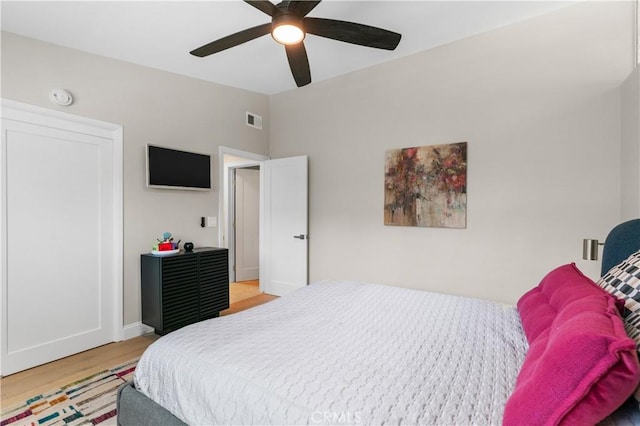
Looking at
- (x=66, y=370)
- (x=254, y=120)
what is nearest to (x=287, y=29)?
(x=254, y=120)

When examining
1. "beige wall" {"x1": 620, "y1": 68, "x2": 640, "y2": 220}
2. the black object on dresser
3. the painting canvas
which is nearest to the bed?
"beige wall" {"x1": 620, "y1": 68, "x2": 640, "y2": 220}

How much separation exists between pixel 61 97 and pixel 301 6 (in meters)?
2.23

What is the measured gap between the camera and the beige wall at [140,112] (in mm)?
2592

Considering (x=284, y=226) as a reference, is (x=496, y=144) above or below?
above

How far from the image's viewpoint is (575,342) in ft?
2.68

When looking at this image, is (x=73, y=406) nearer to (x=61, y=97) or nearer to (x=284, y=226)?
(x=61, y=97)

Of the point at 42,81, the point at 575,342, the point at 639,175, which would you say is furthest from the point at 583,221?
the point at 42,81

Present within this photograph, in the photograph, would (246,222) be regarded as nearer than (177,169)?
No

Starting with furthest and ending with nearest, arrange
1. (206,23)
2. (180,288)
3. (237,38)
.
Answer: (180,288), (206,23), (237,38)

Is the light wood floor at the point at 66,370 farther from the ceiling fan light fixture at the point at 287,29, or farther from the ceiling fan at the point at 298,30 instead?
the ceiling fan light fixture at the point at 287,29

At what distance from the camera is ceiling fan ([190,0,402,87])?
1.93 meters

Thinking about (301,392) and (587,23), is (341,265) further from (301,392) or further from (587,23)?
(587,23)

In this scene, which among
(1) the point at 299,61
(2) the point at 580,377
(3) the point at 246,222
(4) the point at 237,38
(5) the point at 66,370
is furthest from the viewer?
(3) the point at 246,222

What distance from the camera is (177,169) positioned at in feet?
11.4
